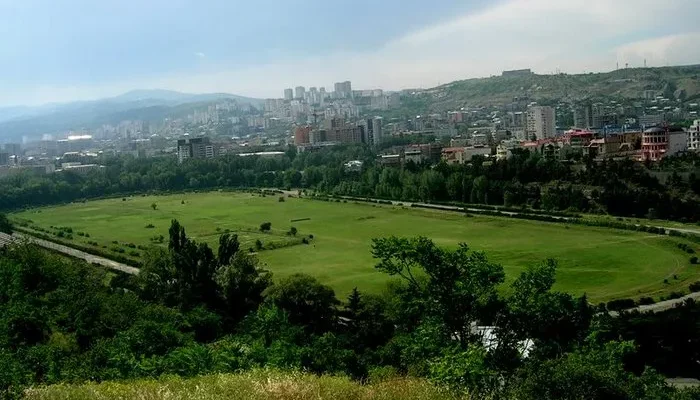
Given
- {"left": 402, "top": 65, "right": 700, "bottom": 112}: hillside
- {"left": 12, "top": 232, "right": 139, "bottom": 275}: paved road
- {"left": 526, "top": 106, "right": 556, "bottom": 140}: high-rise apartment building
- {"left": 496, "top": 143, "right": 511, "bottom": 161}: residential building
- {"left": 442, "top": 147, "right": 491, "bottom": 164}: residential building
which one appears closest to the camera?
{"left": 12, "top": 232, "right": 139, "bottom": 275}: paved road

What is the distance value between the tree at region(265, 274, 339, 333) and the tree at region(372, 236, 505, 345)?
558 centimetres

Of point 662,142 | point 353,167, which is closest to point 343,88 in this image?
point 353,167

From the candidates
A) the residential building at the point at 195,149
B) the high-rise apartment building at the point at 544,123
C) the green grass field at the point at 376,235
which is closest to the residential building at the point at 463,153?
the green grass field at the point at 376,235

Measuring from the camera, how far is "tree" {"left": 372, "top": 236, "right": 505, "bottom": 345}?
653cm

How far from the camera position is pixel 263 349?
7895 millimetres

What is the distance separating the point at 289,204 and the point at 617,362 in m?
27.6

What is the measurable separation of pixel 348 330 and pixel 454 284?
16.7 ft

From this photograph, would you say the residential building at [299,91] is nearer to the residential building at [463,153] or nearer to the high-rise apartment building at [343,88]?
the high-rise apartment building at [343,88]

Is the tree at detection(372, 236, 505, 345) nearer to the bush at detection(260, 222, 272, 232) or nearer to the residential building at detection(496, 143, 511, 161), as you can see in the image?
the bush at detection(260, 222, 272, 232)

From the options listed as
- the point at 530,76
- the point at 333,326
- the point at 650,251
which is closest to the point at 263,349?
the point at 333,326

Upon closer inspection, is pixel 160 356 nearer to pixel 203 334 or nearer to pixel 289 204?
pixel 203 334

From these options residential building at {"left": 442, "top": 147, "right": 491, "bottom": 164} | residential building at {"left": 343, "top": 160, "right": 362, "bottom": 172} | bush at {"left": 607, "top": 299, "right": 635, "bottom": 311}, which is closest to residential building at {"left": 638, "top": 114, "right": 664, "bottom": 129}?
residential building at {"left": 442, "top": 147, "right": 491, "bottom": 164}

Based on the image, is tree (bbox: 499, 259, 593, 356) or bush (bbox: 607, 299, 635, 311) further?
bush (bbox: 607, 299, 635, 311)

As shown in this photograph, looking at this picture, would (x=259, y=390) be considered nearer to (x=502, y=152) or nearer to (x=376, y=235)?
(x=376, y=235)
